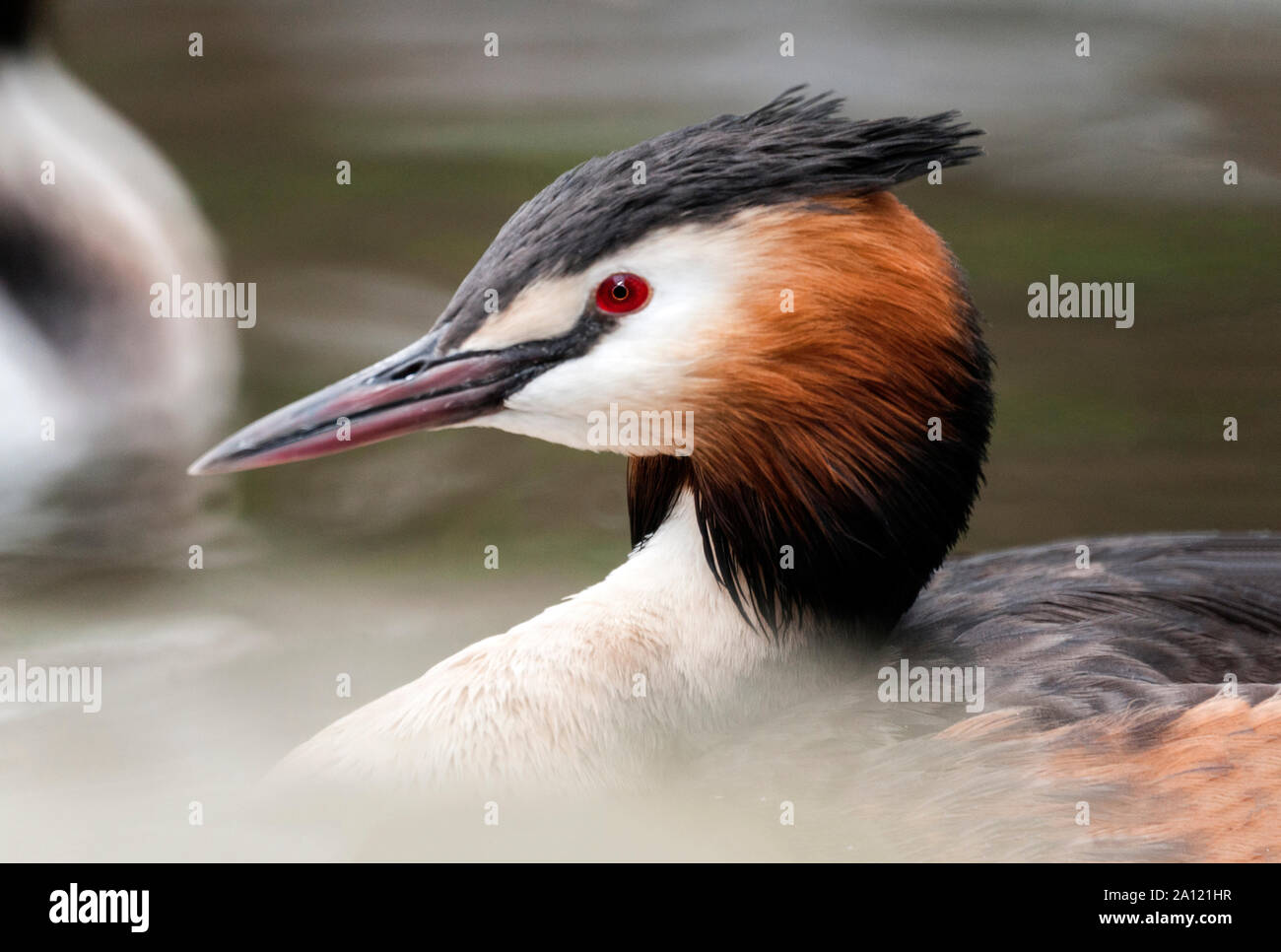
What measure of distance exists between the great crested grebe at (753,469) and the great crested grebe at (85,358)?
1464 millimetres

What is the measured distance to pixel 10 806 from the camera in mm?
2398

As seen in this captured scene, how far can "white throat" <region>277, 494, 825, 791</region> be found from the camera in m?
1.94

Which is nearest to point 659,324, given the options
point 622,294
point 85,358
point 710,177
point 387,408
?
point 622,294

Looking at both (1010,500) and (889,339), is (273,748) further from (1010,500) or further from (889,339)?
(1010,500)

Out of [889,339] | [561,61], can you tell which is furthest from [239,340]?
[889,339]

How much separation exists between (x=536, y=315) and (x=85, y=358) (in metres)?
1.73

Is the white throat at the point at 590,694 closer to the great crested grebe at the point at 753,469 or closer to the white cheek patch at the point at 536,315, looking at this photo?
the great crested grebe at the point at 753,469

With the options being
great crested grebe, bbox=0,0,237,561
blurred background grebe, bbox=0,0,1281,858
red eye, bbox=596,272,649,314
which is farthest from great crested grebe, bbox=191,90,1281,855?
great crested grebe, bbox=0,0,237,561

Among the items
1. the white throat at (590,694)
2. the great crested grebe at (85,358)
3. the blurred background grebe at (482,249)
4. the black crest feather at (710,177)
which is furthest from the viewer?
the great crested grebe at (85,358)

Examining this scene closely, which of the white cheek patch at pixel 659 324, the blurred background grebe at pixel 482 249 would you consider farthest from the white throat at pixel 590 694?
the blurred background grebe at pixel 482 249

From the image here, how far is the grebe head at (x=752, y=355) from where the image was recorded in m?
1.84

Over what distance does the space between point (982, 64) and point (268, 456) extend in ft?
8.51

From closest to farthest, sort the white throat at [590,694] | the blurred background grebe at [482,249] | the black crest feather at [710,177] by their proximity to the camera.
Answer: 1. the black crest feather at [710,177]
2. the white throat at [590,694]
3. the blurred background grebe at [482,249]

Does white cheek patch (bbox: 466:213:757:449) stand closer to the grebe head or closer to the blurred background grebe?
the grebe head
